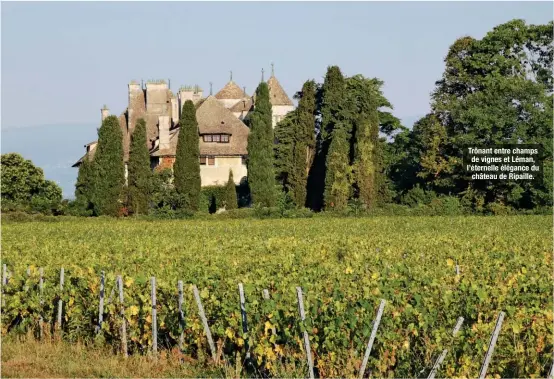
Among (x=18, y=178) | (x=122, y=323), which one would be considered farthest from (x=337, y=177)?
(x=122, y=323)

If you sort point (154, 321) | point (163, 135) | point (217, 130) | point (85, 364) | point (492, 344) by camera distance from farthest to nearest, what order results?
point (217, 130) < point (163, 135) < point (154, 321) < point (85, 364) < point (492, 344)

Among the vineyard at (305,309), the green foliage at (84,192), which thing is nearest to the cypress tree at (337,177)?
the green foliage at (84,192)

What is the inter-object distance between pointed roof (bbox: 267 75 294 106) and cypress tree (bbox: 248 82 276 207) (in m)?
26.1

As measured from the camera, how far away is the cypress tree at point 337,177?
67.1 metres

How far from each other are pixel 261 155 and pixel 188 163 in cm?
542

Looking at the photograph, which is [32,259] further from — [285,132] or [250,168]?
[285,132]

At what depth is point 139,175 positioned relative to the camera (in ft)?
213

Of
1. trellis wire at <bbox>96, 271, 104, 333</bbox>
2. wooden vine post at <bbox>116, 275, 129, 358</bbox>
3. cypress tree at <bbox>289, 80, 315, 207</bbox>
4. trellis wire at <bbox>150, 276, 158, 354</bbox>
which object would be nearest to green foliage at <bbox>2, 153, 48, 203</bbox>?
cypress tree at <bbox>289, 80, 315, 207</bbox>

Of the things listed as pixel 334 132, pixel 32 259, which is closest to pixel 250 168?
pixel 334 132

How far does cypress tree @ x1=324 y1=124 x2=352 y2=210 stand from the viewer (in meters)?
67.1

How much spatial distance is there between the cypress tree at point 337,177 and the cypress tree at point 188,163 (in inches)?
339

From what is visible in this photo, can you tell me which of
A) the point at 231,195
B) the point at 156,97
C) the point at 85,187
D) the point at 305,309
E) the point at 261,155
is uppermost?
the point at 156,97

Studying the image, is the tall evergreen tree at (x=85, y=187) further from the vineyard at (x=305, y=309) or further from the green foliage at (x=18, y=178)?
the vineyard at (x=305, y=309)

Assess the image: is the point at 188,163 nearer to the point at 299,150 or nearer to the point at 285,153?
the point at 299,150
